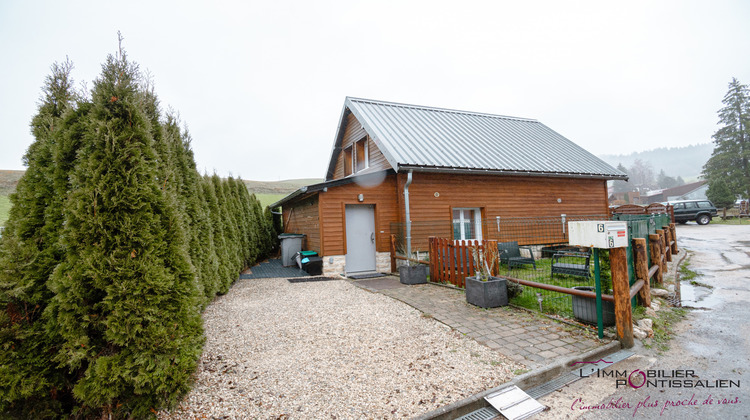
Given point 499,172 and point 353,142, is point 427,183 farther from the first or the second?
point 353,142

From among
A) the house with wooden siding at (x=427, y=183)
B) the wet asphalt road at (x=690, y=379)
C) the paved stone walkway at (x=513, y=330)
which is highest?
the house with wooden siding at (x=427, y=183)

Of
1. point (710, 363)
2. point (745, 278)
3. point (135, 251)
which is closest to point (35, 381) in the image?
point (135, 251)

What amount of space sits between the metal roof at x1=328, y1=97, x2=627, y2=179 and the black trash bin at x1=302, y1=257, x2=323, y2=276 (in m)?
3.89

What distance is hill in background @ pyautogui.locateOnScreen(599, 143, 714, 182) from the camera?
16551 cm

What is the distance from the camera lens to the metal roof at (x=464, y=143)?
11281mm

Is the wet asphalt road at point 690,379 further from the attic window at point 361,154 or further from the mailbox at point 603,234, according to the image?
the attic window at point 361,154

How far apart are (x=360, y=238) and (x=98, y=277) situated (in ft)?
27.5

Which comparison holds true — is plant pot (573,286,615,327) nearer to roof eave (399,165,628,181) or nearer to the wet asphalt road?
the wet asphalt road

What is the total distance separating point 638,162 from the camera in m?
109

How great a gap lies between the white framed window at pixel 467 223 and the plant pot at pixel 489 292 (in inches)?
236

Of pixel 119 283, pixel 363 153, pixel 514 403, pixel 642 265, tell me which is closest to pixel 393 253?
pixel 363 153

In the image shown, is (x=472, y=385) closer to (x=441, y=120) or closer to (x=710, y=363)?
(x=710, y=363)

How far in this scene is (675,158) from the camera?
7052 inches

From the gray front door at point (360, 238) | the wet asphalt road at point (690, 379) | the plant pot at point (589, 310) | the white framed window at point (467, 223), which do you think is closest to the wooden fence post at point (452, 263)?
the plant pot at point (589, 310)
